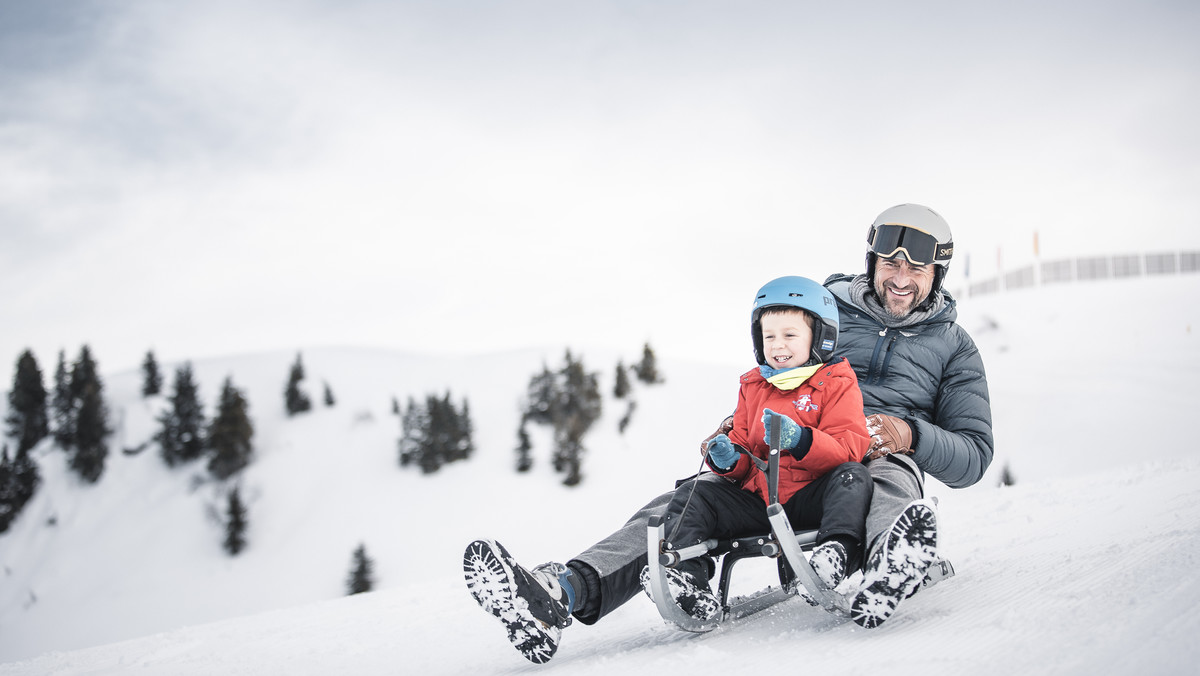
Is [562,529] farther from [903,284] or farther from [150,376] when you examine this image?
[150,376]

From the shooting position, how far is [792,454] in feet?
7.61

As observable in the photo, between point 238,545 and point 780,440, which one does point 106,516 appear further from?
point 780,440

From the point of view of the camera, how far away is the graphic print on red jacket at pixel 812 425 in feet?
7.63

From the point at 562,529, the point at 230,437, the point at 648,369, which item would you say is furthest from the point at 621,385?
the point at 230,437

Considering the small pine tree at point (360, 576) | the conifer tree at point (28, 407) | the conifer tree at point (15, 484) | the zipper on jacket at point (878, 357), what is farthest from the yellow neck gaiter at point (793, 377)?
the conifer tree at point (28, 407)

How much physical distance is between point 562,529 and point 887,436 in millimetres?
19102

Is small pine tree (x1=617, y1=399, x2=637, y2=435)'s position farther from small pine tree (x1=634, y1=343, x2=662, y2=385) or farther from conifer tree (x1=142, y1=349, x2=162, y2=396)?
→ conifer tree (x1=142, y1=349, x2=162, y2=396)

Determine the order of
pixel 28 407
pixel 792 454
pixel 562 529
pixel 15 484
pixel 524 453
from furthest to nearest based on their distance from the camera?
pixel 28 407, pixel 15 484, pixel 524 453, pixel 562 529, pixel 792 454

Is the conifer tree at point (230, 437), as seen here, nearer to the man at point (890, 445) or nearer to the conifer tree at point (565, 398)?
the conifer tree at point (565, 398)

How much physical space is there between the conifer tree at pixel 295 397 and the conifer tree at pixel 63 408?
31.2ft

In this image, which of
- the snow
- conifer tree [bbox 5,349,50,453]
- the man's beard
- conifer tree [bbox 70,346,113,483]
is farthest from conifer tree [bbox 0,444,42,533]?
the man's beard

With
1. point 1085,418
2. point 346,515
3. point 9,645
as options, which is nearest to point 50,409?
point 9,645

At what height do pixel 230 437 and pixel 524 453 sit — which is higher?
pixel 230 437

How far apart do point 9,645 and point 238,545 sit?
7160 mm
